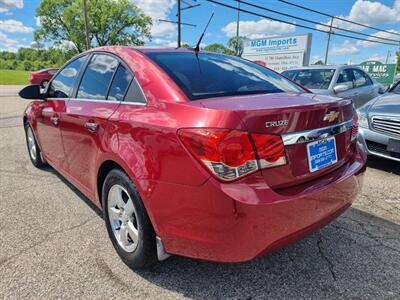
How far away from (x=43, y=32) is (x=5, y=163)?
46987 mm

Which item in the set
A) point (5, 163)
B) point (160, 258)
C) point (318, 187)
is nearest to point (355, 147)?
point (318, 187)

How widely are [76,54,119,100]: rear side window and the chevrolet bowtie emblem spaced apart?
Answer: 1585 millimetres

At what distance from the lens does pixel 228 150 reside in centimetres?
162

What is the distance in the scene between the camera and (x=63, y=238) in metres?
2.76

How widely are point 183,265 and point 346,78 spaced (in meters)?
6.89

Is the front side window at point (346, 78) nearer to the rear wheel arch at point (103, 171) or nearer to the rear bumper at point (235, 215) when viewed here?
the rear bumper at point (235, 215)

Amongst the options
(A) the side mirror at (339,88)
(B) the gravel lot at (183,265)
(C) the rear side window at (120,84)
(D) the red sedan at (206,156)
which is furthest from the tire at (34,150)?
(A) the side mirror at (339,88)

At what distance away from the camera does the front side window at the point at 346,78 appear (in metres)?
7.42

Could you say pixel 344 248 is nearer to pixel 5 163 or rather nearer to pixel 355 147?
Result: pixel 355 147

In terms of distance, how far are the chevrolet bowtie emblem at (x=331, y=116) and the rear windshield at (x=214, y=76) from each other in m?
0.49

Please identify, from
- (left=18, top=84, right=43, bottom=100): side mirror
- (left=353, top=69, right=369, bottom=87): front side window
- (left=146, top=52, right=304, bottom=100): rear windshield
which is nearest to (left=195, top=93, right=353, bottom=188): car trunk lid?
(left=146, top=52, right=304, bottom=100): rear windshield

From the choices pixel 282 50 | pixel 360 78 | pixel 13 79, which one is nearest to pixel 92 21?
pixel 13 79

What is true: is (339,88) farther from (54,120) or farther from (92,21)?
(92,21)

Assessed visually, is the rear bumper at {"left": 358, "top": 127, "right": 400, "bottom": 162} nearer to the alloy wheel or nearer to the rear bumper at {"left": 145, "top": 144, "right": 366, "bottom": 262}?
the rear bumper at {"left": 145, "top": 144, "right": 366, "bottom": 262}
